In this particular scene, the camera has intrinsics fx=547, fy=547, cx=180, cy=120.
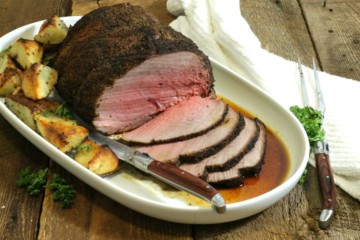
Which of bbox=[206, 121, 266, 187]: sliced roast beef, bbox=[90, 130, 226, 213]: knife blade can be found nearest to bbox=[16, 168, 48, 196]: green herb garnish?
bbox=[90, 130, 226, 213]: knife blade

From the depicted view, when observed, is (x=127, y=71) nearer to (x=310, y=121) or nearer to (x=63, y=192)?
(x=63, y=192)

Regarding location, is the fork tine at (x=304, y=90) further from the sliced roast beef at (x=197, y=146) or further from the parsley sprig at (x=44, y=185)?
the parsley sprig at (x=44, y=185)

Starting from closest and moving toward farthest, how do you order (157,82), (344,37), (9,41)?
(157,82), (9,41), (344,37)

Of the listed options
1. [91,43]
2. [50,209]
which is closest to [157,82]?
[91,43]

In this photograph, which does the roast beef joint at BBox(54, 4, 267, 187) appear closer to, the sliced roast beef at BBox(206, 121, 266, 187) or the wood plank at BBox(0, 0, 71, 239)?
the sliced roast beef at BBox(206, 121, 266, 187)

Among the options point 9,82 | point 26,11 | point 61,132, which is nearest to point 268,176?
point 61,132

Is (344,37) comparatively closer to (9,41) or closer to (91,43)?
(91,43)
